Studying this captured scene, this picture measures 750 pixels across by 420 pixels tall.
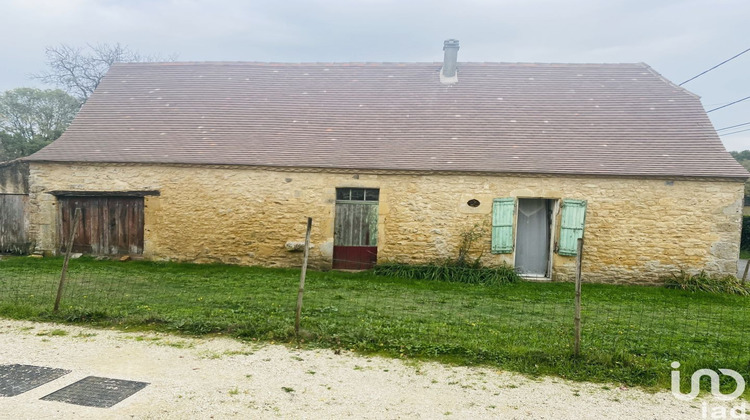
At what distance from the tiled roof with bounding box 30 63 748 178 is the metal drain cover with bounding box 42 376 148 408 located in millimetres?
6974

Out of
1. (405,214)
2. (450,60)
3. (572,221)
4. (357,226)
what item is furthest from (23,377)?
(450,60)

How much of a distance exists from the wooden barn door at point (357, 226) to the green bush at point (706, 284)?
6619 mm

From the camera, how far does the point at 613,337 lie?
5328mm

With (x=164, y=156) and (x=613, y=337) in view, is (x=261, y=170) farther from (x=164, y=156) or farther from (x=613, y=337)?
(x=613, y=337)

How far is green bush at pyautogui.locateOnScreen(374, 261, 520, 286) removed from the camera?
971cm

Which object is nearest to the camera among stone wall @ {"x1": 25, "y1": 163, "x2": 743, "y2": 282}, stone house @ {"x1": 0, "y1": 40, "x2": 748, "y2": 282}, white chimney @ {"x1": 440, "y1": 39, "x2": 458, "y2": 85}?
stone wall @ {"x1": 25, "y1": 163, "x2": 743, "y2": 282}

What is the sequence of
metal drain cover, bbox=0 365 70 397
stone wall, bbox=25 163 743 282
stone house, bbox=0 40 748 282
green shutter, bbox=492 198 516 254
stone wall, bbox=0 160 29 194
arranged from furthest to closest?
stone wall, bbox=0 160 29 194 < green shutter, bbox=492 198 516 254 < stone house, bbox=0 40 748 282 < stone wall, bbox=25 163 743 282 < metal drain cover, bbox=0 365 70 397

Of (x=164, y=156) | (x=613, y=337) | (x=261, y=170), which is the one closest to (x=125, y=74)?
(x=164, y=156)

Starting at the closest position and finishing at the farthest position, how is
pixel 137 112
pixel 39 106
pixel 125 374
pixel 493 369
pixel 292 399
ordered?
pixel 292 399 < pixel 125 374 < pixel 493 369 < pixel 137 112 < pixel 39 106

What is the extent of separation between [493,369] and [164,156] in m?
9.29

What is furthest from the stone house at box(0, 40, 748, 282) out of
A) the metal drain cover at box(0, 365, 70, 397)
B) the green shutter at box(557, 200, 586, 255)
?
the metal drain cover at box(0, 365, 70, 397)

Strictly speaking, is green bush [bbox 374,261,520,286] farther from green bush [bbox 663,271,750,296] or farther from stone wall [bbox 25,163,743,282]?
green bush [bbox 663,271,750,296]

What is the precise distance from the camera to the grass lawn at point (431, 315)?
15.1ft

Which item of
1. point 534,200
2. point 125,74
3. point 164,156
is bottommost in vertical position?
point 534,200
